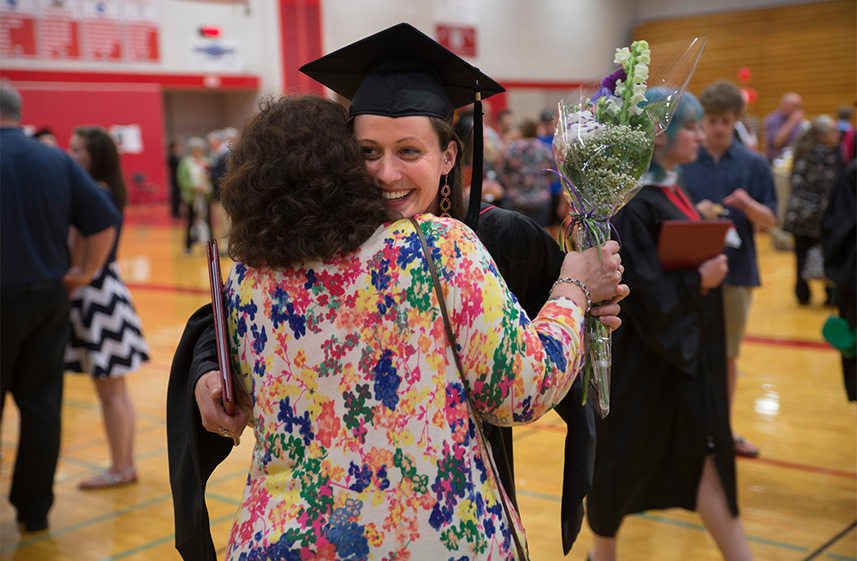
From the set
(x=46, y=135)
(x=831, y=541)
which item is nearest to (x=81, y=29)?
(x=46, y=135)

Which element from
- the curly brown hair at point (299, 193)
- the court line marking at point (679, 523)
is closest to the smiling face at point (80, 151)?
the court line marking at point (679, 523)

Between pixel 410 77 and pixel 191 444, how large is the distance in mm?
816

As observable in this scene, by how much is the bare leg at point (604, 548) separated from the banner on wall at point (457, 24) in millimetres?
16780

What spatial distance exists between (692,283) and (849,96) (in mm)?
19074

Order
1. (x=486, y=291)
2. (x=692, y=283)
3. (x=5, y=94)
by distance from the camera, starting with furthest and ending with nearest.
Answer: (x=5, y=94)
(x=692, y=283)
(x=486, y=291)

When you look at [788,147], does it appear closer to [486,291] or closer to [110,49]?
[486,291]

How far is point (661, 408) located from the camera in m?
2.99

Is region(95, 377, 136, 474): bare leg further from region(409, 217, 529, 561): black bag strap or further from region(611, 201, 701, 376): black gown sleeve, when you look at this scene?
region(409, 217, 529, 561): black bag strap

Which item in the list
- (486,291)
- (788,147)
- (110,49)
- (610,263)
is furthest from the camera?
(110,49)

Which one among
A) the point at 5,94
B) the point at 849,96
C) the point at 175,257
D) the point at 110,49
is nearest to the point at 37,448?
the point at 5,94

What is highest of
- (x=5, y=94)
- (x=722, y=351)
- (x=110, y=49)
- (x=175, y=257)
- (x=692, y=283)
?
(x=110, y=49)

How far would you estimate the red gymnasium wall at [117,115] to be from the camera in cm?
1834

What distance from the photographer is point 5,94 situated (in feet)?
12.2

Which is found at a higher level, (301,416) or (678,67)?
(678,67)
